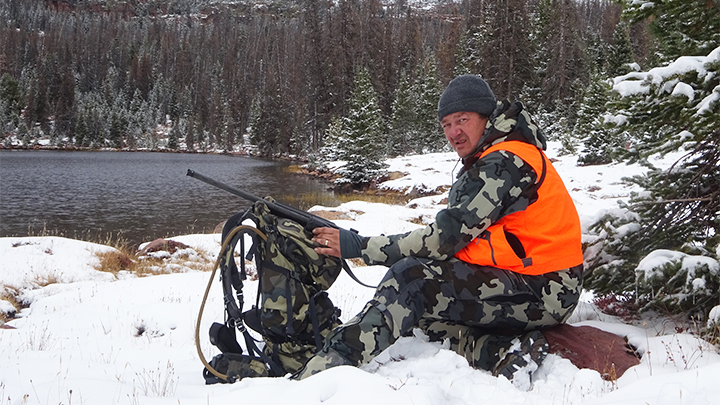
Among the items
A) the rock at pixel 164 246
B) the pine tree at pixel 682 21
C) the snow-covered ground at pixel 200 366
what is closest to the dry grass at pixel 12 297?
the snow-covered ground at pixel 200 366

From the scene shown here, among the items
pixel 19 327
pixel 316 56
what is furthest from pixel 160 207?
pixel 316 56

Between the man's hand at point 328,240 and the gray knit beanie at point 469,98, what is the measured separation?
1135 millimetres

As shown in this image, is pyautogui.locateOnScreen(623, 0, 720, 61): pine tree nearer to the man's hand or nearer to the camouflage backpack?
the man's hand

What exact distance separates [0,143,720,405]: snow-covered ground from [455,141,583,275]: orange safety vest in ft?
1.98

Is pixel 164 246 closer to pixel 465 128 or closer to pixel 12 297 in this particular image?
pixel 12 297

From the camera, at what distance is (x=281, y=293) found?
3121 mm

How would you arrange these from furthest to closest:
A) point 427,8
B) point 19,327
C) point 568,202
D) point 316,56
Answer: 1. point 427,8
2. point 316,56
3. point 19,327
4. point 568,202

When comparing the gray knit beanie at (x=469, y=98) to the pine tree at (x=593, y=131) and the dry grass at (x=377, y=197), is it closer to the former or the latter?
the pine tree at (x=593, y=131)

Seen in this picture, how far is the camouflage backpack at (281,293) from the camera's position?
122 inches

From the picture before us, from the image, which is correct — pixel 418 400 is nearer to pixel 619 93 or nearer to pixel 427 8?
pixel 619 93

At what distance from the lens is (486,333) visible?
303 centimetres

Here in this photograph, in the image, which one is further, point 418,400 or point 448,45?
point 448,45

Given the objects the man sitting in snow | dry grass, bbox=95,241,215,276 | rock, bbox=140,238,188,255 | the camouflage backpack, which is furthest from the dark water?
the man sitting in snow

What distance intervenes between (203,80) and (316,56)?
57.9 meters
